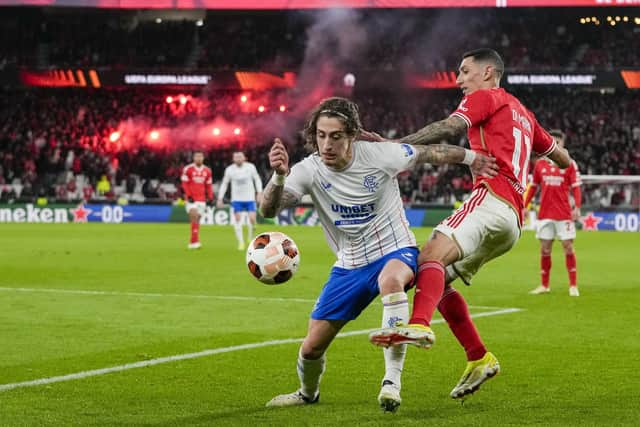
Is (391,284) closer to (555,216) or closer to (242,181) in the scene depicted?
(555,216)

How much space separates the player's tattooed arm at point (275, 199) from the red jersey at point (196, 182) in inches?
740

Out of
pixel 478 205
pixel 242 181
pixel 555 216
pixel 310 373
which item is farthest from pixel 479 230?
pixel 242 181

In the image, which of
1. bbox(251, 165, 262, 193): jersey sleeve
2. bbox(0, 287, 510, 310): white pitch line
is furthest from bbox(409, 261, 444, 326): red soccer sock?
bbox(251, 165, 262, 193): jersey sleeve

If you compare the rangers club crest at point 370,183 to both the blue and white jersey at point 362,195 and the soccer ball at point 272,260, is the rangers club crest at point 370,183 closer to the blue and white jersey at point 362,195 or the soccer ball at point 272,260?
the blue and white jersey at point 362,195

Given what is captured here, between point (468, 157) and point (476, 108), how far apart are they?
436mm

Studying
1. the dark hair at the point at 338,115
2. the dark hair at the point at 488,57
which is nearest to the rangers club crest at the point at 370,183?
the dark hair at the point at 338,115

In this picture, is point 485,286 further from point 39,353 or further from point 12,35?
point 12,35

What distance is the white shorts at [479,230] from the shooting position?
6.76 m

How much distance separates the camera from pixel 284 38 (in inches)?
1925

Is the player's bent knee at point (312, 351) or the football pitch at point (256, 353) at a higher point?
the player's bent knee at point (312, 351)

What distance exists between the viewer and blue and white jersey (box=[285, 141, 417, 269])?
655 cm

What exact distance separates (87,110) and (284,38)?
9.48 metres

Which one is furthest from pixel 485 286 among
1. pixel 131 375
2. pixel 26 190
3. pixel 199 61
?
pixel 199 61

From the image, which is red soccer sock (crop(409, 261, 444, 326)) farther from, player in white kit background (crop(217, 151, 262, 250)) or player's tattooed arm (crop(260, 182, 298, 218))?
player in white kit background (crop(217, 151, 262, 250))
